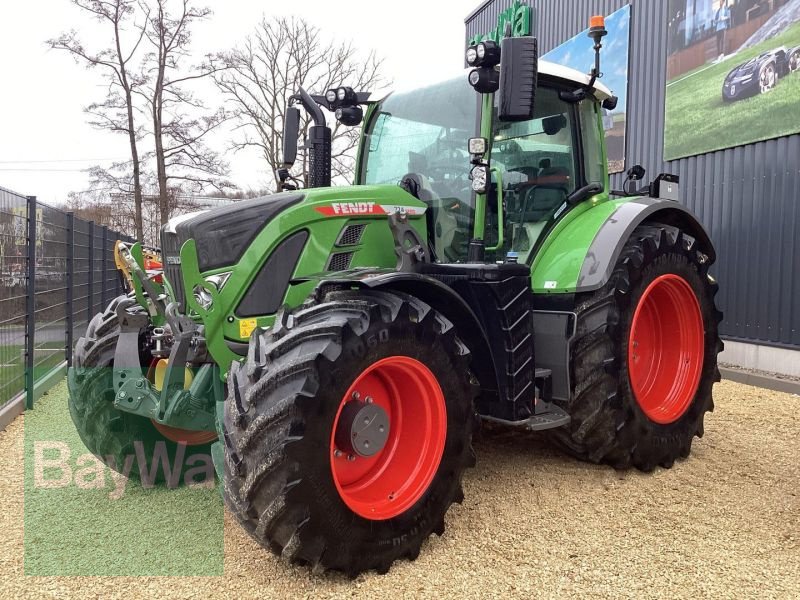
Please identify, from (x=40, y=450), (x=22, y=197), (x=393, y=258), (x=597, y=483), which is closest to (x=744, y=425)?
(x=597, y=483)

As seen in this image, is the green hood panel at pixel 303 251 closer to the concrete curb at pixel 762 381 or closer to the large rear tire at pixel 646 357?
the large rear tire at pixel 646 357

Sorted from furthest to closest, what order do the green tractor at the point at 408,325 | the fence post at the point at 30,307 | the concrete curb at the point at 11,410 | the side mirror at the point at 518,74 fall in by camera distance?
the fence post at the point at 30,307, the concrete curb at the point at 11,410, the side mirror at the point at 518,74, the green tractor at the point at 408,325

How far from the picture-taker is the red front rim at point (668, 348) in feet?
14.7

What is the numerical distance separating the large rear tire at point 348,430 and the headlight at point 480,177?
82 centimetres

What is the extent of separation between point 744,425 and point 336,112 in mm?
3928

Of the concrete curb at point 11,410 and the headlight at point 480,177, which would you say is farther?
the concrete curb at point 11,410

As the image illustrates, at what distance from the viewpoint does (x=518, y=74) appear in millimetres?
3133

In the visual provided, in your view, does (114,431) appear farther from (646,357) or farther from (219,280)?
(646,357)

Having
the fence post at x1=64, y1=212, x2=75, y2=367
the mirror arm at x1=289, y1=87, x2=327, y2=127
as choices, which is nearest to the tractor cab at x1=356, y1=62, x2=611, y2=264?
the mirror arm at x1=289, y1=87, x2=327, y2=127

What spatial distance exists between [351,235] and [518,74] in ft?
3.63

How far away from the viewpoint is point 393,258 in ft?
12.0

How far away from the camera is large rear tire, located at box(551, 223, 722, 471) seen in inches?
151


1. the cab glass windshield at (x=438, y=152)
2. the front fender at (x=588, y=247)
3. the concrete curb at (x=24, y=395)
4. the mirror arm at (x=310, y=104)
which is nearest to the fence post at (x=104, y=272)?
the concrete curb at (x=24, y=395)

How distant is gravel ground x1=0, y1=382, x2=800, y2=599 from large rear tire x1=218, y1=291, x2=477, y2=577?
8.2 inches
